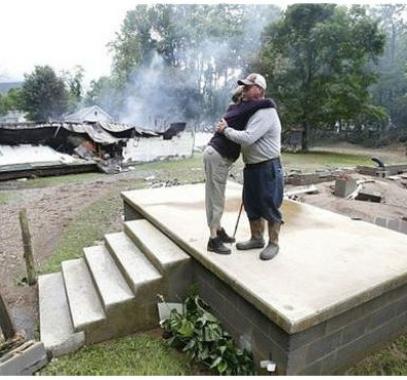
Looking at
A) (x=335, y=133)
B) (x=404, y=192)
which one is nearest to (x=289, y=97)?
(x=335, y=133)

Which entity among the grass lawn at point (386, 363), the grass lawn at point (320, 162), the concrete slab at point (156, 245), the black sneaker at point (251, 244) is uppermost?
the black sneaker at point (251, 244)

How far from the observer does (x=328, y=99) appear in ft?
54.9

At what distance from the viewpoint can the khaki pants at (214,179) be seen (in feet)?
8.61

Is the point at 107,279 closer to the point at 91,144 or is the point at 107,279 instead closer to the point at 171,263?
the point at 171,263

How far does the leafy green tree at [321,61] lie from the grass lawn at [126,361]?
1640 cm

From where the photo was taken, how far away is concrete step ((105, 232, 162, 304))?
2787 mm

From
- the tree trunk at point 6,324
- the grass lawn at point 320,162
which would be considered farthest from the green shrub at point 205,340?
the grass lawn at point 320,162

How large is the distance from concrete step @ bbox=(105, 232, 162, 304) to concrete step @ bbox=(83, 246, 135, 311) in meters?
0.06

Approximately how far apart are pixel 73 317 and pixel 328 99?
17.0 metres

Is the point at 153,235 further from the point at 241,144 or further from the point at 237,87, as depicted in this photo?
the point at 237,87

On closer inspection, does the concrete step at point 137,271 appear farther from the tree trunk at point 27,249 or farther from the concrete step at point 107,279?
the tree trunk at point 27,249

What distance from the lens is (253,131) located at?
2.39 meters

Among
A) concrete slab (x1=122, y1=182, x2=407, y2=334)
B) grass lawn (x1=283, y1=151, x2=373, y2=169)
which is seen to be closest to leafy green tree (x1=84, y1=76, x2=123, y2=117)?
grass lawn (x1=283, y1=151, x2=373, y2=169)

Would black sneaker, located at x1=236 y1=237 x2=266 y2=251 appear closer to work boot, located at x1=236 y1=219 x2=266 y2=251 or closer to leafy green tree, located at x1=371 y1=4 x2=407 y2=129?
work boot, located at x1=236 y1=219 x2=266 y2=251
